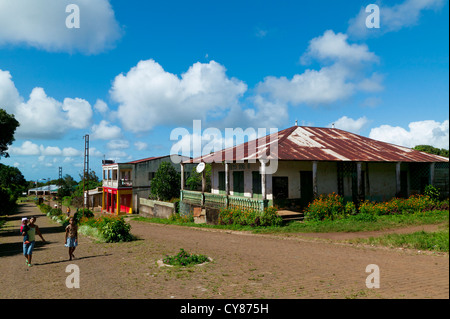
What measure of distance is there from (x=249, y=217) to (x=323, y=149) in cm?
690

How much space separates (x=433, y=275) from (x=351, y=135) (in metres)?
19.1

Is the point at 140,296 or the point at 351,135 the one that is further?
the point at 351,135

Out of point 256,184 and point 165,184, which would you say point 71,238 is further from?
point 165,184

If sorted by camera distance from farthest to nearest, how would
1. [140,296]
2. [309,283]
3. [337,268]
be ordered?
1. [337,268]
2. [309,283]
3. [140,296]

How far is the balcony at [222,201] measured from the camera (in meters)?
15.9

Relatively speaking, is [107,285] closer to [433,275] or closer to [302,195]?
[433,275]

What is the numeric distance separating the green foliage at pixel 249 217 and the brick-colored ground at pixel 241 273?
3048mm

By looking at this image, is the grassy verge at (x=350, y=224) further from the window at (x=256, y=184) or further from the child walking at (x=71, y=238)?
the child walking at (x=71, y=238)

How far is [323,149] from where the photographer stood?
19.3 metres

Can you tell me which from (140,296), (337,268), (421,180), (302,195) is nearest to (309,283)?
(337,268)

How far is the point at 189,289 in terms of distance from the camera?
652 centimetres
